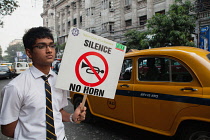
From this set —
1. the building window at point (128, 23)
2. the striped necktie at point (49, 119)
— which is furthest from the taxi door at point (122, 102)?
the building window at point (128, 23)

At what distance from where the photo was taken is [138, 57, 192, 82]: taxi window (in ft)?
9.77

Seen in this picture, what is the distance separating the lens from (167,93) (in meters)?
2.98

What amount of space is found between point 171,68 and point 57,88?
2.15m

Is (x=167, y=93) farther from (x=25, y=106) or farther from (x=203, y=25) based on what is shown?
(x=203, y=25)

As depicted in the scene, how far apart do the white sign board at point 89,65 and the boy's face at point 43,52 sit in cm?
12

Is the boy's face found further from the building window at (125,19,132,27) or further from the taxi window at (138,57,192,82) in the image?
the building window at (125,19,132,27)

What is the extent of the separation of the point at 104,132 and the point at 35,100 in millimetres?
3172

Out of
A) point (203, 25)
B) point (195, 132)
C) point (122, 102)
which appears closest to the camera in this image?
point (195, 132)

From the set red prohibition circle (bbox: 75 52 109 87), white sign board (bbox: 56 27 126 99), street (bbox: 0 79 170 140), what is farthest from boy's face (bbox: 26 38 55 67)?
street (bbox: 0 79 170 140)

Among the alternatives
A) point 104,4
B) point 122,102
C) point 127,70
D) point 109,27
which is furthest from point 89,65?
point 104,4

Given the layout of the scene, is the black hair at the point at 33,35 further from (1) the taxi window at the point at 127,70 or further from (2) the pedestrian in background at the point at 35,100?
(1) the taxi window at the point at 127,70

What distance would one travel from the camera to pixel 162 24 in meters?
11.1

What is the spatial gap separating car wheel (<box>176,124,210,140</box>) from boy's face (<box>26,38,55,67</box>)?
2332 millimetres

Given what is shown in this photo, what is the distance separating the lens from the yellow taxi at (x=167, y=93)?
8.82 ft
